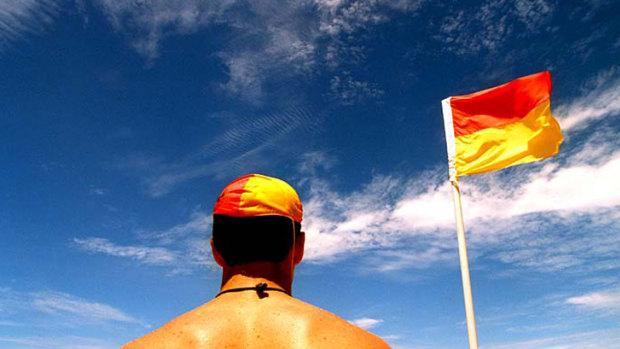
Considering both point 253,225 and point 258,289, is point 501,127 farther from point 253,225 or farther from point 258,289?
point 258,289

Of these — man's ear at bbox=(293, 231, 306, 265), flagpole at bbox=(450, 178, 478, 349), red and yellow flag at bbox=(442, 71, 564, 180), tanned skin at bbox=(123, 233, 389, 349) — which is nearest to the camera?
tanned skin at bbox=(123, 233, 389, 349)

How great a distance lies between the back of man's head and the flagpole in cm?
826

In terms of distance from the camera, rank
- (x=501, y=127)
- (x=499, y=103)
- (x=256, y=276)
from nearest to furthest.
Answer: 1. (x=256, y=276)
2. (x=501, y=127)
3. (x=499, y=103)

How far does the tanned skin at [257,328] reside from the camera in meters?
3.20

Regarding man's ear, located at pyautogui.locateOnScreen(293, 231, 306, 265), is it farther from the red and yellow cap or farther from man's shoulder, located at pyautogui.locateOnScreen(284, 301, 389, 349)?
man's shoulder, located at pyautogui.locateOnScreen(284, 301, 389, 349)

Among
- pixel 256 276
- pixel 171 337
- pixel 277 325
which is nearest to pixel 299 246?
pixel 256 276

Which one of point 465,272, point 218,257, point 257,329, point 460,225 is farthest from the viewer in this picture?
point 460,225

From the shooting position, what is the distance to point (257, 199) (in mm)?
3705

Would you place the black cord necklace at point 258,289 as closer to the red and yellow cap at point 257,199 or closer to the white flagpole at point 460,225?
the red and yellow cap at point 257,199

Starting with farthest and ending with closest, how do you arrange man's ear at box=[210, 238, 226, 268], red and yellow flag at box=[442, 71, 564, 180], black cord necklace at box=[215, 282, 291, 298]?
red and yellow flag at box=[442, 71, 564, 180] → man's ear at box=[210, 238, 226, 268] → black cord necklace at box=[215, 282, 291, 298]

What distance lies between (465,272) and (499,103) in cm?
634

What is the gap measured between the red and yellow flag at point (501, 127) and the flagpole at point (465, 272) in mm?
1280

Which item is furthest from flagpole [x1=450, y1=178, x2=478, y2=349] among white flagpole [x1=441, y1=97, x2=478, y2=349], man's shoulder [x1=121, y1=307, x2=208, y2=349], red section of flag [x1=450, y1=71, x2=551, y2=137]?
man's shoulder [x1=121, y1=307, x2=208, y2=349]

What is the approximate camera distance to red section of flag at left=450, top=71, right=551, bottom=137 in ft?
45.6
